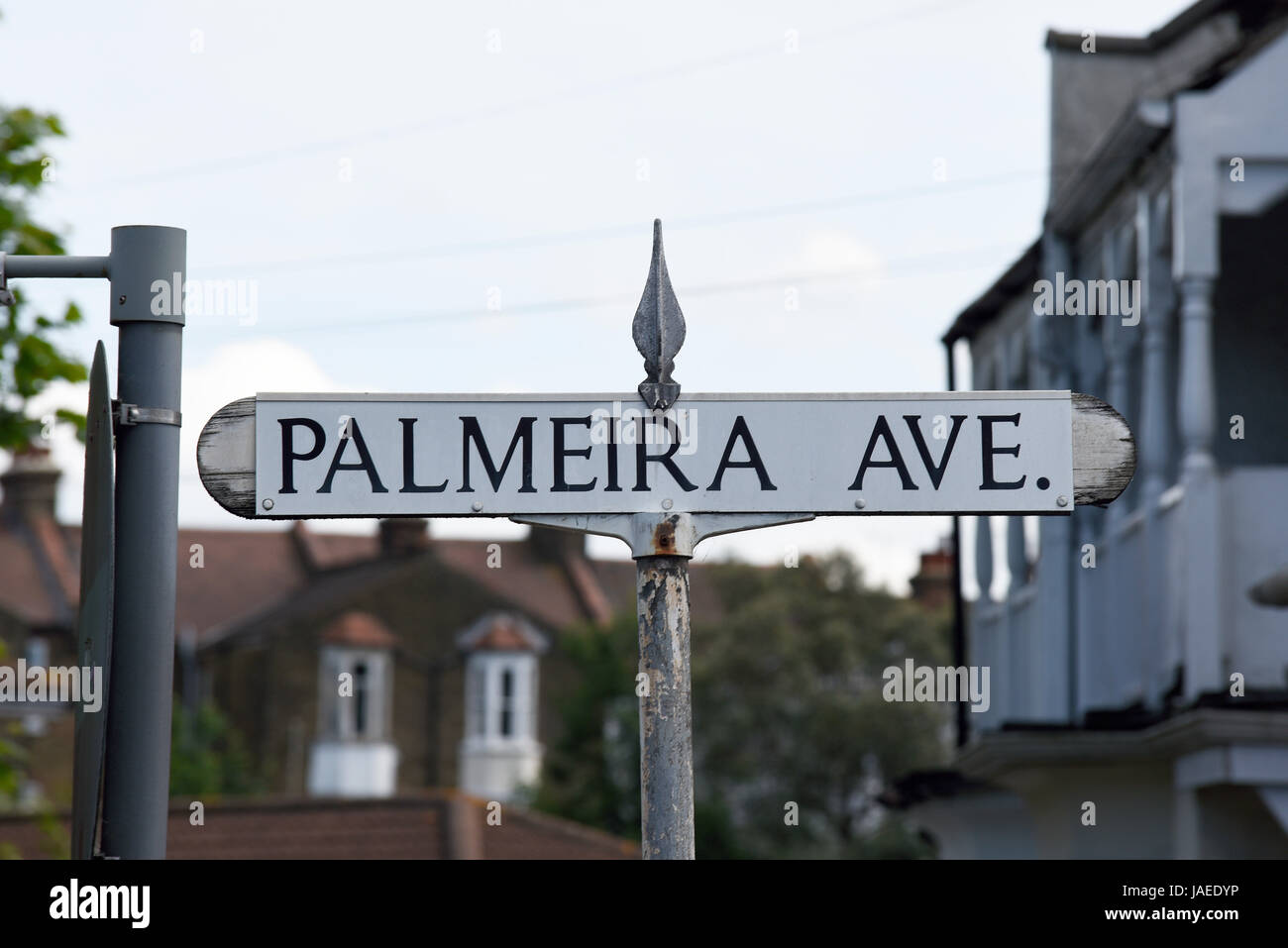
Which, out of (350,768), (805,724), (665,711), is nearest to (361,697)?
(350,768)

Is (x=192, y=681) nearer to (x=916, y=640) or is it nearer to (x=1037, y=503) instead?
(x=916, y=640)

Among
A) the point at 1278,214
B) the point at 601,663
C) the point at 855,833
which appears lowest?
the point at 855,833

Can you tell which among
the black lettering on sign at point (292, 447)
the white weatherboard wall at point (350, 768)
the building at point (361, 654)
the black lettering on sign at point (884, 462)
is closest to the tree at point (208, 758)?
the building at point (361, 654)

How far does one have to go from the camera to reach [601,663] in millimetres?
46188

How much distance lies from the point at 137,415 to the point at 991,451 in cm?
167

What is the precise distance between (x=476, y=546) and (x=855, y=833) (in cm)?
1927

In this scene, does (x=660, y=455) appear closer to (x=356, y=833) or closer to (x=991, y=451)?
(x=991, y=451)

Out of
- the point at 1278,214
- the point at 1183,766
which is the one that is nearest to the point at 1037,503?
the point at 1183,766

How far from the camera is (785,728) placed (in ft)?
143

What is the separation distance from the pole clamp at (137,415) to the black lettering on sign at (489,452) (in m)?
0.61

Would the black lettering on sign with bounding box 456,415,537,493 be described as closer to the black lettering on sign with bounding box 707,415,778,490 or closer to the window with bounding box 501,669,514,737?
the black lettering on sign with bounding box 707,415,778,490

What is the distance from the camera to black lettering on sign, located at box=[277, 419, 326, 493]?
3.76 m
